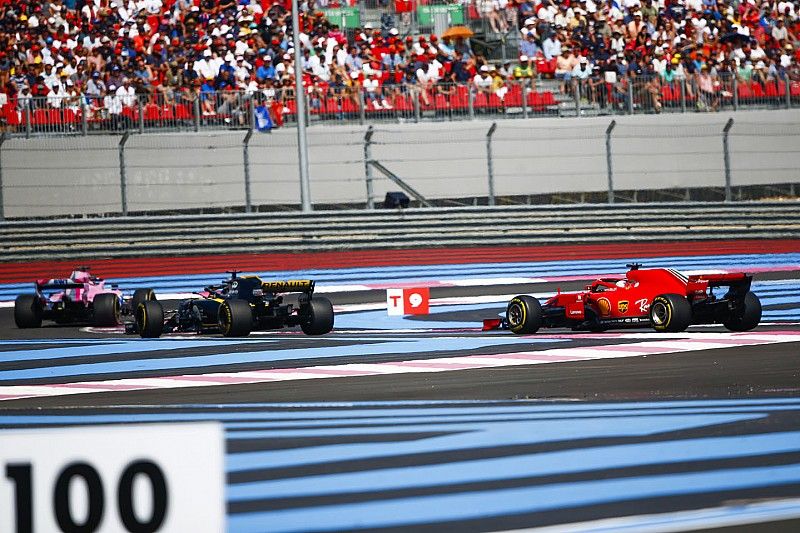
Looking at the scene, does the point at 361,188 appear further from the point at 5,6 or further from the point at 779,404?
the point at 779,404

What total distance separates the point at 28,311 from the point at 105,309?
3.82 ft

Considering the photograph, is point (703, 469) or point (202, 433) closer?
point (202, 433)

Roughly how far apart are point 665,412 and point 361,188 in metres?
18.8

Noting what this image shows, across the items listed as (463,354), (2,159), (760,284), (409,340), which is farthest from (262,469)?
(2,159)

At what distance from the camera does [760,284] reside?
2030 centimetres

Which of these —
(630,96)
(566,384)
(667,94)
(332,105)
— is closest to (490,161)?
(332,105)

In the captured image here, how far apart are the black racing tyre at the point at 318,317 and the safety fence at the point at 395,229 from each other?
10.7 m

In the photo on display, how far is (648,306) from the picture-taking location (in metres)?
14.2

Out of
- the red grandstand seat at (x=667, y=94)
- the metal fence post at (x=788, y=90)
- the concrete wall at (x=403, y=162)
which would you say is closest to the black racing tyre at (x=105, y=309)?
the concrete wall at (x=403, y=162)

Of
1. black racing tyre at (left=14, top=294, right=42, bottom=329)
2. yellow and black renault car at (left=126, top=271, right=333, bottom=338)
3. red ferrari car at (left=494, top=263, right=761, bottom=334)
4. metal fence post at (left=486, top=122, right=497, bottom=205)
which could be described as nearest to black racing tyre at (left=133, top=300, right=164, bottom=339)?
yellow and black renault car at (left=126, top=271, right=333, bottom=338)

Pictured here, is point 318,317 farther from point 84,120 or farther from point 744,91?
point 744,91

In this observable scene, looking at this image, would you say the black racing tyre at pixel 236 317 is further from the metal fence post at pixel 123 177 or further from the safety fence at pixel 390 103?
the safety fence at pixel 390 103

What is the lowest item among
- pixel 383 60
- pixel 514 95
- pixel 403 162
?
pixel 403 162

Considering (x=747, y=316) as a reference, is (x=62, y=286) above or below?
above
